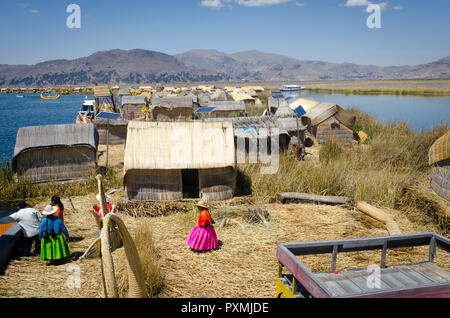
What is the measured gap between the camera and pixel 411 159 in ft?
41.6

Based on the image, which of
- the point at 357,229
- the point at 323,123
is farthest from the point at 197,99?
the point at 357,229

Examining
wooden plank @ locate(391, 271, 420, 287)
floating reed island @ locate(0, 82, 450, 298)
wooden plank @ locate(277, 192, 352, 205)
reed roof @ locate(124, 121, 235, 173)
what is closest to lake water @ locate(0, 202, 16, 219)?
floating reed island @ locate(0, 82, 450, 298)

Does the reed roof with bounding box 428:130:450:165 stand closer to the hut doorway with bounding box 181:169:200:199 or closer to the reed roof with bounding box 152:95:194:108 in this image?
the hut doorway with bounding box 181:169:200:199

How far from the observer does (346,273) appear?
4.23m

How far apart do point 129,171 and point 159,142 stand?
1072mm

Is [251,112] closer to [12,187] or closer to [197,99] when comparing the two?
[197,99]

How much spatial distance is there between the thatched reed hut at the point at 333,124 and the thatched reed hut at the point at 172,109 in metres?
8.79

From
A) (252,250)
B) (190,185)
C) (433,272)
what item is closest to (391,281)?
(433,272)

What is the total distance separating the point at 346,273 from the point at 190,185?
689cm

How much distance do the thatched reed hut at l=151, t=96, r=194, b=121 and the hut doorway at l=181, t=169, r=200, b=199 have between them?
38.6 ft

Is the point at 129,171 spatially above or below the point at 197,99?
below

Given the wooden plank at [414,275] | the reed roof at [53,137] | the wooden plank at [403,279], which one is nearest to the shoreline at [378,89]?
the reed roof at [53,137]
